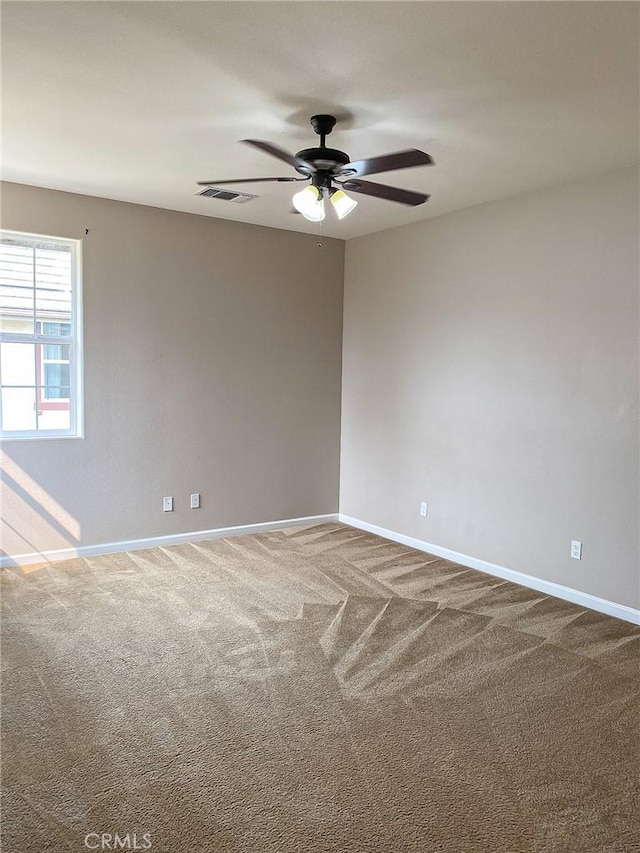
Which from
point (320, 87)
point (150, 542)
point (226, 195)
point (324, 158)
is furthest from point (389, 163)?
point (150, 542)

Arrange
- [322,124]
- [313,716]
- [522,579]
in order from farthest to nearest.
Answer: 1. [522,579]
2. [322,124]
3. [313,716]

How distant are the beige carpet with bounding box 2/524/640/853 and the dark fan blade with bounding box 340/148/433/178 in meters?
2.32

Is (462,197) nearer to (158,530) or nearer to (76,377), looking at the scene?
(76,377)

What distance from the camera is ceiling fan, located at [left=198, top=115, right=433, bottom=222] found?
2.77 meters

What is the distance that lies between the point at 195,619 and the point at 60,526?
1.60m

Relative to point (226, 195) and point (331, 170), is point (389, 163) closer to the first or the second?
point (331, 170)

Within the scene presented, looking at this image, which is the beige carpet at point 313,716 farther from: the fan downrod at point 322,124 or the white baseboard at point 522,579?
the fan downrod at point 322,124

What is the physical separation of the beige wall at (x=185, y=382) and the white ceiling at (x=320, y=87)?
0.83 m

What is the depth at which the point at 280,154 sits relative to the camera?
2779 millimetres

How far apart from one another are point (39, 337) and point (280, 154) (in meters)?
2.67

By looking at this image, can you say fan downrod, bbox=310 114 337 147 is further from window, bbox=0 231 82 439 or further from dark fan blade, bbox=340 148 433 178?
window, bbox=0 231 82 439

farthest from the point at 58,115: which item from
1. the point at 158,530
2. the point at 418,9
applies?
the point at 158,530

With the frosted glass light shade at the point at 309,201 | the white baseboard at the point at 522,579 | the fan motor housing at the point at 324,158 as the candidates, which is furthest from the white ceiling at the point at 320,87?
the white baseboard at the point at 522,579

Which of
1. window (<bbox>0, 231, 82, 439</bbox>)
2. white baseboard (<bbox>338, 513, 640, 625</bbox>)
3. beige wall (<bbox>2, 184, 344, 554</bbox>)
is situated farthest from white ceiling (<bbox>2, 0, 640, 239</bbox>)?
white baseboard (<bbox>338, 513, 640, 625</bbox>)
